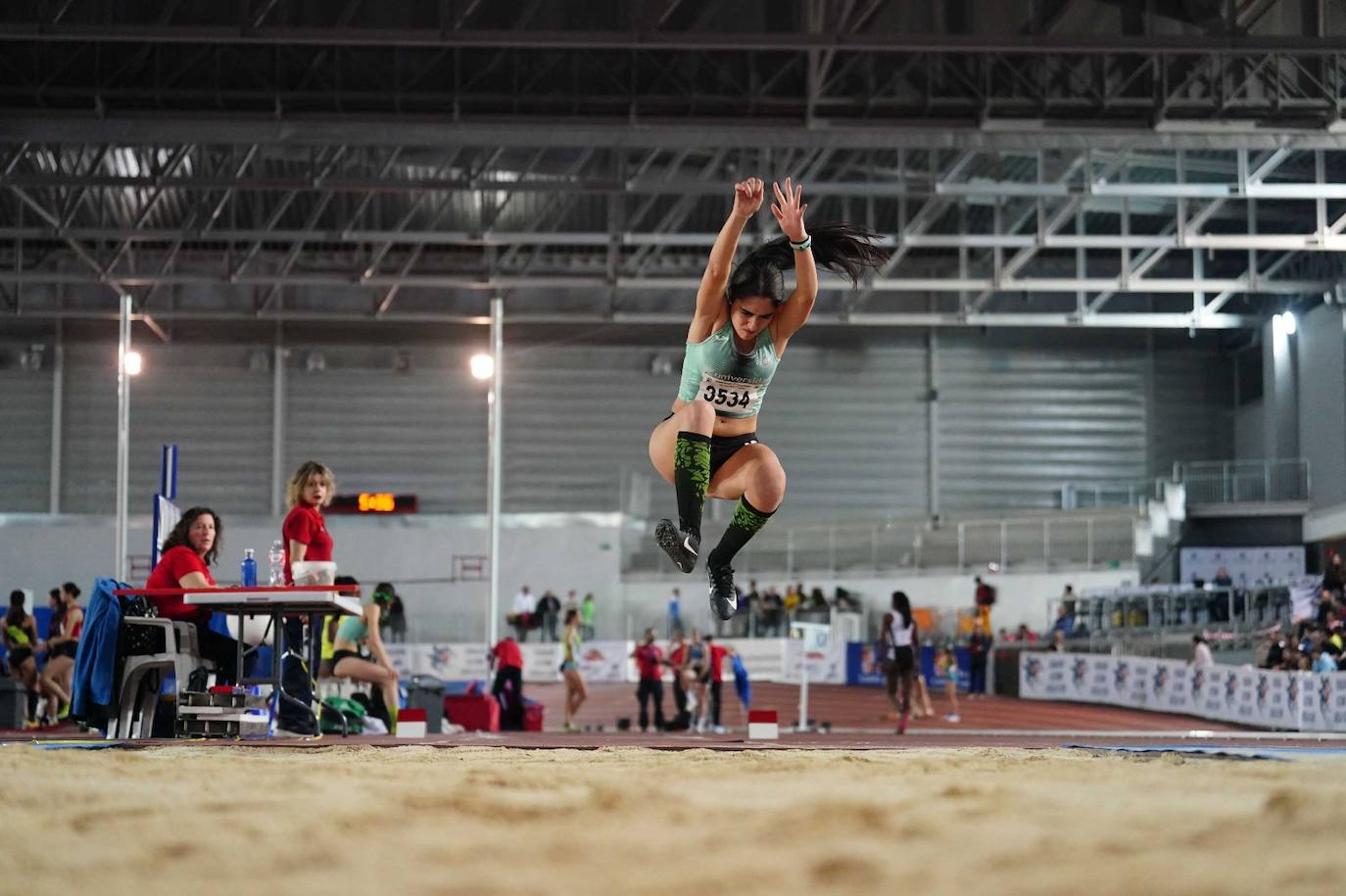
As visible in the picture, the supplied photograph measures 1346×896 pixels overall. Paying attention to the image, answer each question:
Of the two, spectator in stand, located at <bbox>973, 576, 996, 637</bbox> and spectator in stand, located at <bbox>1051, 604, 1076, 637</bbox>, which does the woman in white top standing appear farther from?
spectator in stand, located at <bbox>1051, 604, 1076, 637</bbox>

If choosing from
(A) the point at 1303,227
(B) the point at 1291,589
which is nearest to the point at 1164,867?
(B) the point at 1291,589

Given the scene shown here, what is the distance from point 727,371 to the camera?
662cm

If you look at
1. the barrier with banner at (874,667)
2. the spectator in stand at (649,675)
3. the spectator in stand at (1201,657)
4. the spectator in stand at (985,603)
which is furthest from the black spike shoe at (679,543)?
the spectator in stand at (985,603)

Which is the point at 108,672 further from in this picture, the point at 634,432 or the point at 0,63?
the point at 634,432

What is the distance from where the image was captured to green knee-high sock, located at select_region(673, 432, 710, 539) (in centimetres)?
657

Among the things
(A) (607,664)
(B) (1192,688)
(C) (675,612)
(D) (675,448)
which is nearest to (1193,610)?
(B) (1192,688)

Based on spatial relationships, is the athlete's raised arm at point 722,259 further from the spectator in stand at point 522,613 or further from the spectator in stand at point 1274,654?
the spectator in stand at point 522,613

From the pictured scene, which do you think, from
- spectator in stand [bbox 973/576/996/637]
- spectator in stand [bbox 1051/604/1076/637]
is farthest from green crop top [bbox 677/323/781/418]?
spectator in stand [bbox 1051/604/1076/637]

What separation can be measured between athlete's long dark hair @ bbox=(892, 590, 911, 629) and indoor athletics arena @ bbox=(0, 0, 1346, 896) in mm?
1065

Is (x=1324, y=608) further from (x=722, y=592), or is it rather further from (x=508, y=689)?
(x=722, y=592)

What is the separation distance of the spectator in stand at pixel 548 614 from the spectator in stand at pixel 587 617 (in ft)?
2.48

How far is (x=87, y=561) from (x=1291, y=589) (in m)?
23.7

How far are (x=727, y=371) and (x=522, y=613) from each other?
24375 mm

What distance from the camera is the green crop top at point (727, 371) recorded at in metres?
6.58
